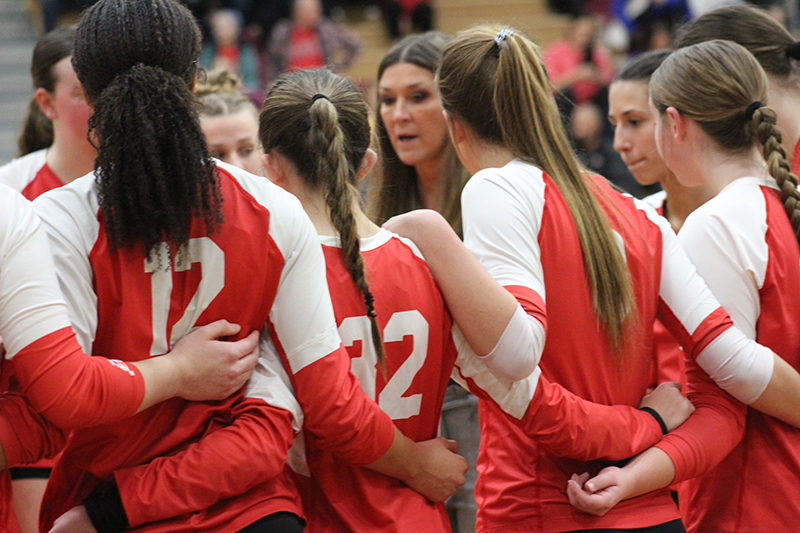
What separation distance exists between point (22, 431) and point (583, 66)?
25.5 feet

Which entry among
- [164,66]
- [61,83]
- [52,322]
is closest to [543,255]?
[164,66]

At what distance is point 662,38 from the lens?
9.18 m

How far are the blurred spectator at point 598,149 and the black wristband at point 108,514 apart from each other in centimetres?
586

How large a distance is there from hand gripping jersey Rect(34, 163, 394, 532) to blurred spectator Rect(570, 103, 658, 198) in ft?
18.4

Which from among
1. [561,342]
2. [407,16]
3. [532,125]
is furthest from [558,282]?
[407,16]

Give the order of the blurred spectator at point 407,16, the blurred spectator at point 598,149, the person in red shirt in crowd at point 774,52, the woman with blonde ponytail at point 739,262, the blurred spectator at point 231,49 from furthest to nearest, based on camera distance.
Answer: the blurred spectator at point 407,16 → the blurred spectator at point 231,49 → the blurred spectator at point 598,149 → the person in red shirt in crowd at point 774,52 → the woman with blonde ponytail at point 739,262

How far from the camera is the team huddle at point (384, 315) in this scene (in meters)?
1.47

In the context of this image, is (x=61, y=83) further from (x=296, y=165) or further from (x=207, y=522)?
(x=207, y=522)

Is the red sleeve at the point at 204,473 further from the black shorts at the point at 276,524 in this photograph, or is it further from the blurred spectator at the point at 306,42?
the blurred spectator at the point at 306,42

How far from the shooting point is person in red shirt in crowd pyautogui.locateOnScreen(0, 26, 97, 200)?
9.54 feet

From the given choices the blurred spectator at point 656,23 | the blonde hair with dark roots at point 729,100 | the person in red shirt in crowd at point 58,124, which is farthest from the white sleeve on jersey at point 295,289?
the blurred spectator at point 656,23

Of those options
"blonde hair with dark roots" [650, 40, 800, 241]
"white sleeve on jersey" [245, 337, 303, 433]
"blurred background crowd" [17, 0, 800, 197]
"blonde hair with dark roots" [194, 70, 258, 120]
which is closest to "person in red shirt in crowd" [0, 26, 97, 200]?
"blonde hair with dark roots" [194, 70, 258, 120]

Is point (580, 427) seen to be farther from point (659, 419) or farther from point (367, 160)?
point (367, 160)

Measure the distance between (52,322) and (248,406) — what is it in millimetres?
392
